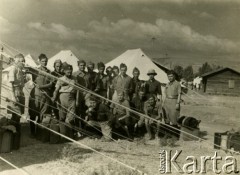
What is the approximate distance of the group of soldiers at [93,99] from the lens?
4.70 metres

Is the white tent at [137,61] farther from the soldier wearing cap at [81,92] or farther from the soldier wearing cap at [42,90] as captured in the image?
the soldier wearing cap at [42,90]

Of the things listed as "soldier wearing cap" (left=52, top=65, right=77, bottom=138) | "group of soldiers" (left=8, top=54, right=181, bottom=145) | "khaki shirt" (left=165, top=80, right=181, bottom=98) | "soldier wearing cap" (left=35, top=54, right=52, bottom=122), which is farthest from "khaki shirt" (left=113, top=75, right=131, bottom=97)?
"soldier wearing cap" (left=35, top=54, right=52, bottom=122)

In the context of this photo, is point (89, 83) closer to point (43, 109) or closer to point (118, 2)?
point (43, 109)

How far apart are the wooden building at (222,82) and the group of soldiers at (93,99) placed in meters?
8.40

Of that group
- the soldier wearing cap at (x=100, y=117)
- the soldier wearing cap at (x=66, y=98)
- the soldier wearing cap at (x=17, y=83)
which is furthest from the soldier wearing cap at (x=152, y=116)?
the soldier wearing cap at (x=17, y=83)

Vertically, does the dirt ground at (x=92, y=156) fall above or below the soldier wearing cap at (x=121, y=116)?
below

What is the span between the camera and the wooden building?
526 inches

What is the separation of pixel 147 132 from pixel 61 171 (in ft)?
6.80

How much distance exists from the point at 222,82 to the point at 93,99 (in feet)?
33.9

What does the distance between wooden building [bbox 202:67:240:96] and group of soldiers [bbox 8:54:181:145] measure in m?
8.40

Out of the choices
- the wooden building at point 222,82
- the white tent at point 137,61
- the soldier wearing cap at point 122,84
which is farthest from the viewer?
the wooden building at point 222,82

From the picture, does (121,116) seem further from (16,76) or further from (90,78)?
(16,76)

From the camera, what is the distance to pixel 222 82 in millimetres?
14125

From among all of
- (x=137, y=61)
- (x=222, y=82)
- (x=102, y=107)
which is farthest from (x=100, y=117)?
(x=222, y=82)
